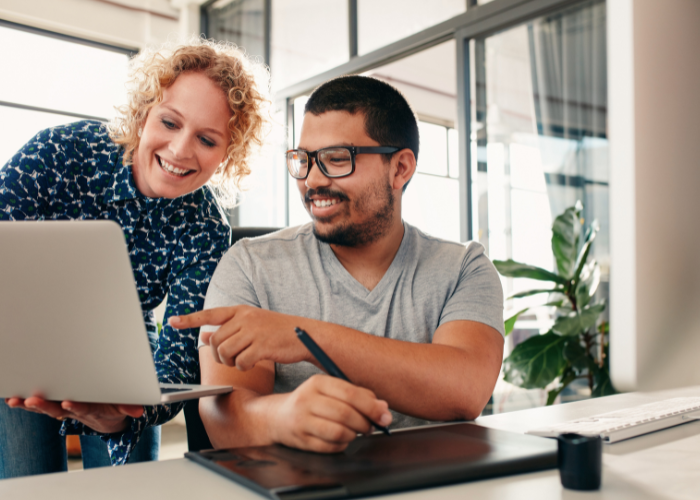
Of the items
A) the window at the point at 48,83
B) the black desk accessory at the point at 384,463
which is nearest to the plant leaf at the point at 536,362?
the black desk accessory at the point at 384,463

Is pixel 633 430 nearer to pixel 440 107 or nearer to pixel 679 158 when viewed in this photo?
pixel 679 158

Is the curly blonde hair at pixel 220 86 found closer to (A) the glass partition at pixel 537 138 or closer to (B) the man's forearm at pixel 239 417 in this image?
(B) the man's forearm at pixel 239 417

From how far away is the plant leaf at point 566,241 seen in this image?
2.35 meters

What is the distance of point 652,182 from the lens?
2.33 feet

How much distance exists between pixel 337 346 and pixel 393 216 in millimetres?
471

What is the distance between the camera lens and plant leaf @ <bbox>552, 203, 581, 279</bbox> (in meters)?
2.35

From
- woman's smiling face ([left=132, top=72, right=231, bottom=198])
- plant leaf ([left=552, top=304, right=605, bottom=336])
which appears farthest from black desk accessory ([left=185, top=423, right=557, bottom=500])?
plant leaf ([left=552, top=304, right=605, bottom=336])

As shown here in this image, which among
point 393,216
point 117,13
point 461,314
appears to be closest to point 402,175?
point 393,216

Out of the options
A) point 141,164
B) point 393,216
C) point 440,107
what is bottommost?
point 393,216

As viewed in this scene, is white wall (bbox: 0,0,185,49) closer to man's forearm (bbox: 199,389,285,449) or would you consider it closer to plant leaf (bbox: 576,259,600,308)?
plant leaf (bbox: 576,259,600,308)

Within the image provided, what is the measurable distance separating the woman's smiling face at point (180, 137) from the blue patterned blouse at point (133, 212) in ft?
0.13

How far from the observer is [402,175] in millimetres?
1323

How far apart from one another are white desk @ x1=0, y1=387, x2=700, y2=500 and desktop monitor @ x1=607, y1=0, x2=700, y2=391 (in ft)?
0.35

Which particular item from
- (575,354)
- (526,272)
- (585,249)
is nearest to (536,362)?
(575,354)
